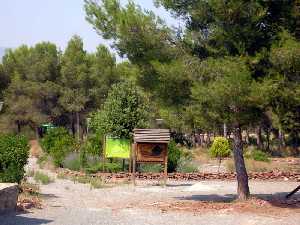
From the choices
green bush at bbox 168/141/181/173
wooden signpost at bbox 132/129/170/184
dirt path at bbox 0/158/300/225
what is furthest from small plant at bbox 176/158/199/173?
wooden signpost at bbox 132/129/170/184

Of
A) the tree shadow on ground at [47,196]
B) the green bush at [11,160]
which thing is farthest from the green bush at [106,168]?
the green bush at [11,160]

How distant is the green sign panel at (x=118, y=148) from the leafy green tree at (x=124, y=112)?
2.10m

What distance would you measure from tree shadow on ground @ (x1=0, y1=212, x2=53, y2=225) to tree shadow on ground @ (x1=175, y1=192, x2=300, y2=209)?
217 inches

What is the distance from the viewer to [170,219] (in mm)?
11938

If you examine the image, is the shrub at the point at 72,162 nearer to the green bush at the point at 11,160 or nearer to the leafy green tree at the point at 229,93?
the green bush at the point at 11,160

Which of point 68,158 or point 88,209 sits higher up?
point 68,158

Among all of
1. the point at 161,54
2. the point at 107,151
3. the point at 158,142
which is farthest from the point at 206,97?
the point at 107,151

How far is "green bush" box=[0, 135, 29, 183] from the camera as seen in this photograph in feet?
→ 46.2

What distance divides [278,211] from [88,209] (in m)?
4.41

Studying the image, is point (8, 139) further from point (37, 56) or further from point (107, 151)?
point (37, 56)

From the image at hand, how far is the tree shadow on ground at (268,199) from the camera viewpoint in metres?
14.5

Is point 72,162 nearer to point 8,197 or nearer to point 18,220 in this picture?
point 8,197

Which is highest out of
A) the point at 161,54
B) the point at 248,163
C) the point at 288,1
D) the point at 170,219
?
the point at 288,1

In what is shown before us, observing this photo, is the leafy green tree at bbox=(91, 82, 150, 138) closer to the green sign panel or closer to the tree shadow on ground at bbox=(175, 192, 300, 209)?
the green sign panel
